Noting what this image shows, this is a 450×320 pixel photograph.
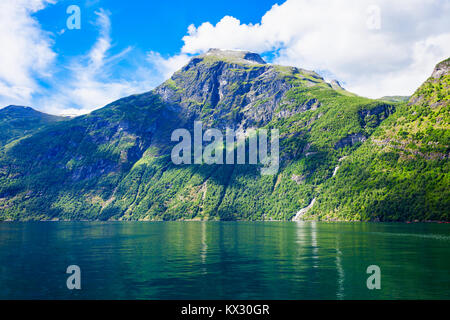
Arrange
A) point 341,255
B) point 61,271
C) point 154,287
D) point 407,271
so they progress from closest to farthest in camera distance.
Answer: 1. point 154,287
2. point 407,271
3. point 61,271
4. point 341,255

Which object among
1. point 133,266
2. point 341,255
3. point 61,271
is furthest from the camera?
point 341,255

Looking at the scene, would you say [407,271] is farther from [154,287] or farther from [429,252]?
[154,287]

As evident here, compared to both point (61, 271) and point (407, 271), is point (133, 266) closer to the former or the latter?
point (61, 271)

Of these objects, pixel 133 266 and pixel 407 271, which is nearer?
pixel 407 271

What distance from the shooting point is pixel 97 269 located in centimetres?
5606

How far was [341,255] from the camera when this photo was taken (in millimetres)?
68062
